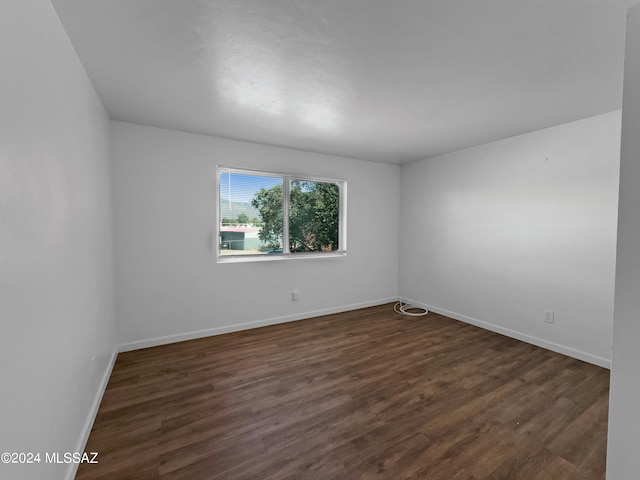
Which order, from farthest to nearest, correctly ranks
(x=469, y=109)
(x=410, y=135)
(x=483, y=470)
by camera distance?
(x=410, y=135) → (x=469, y=109) → (x=483, y=470)

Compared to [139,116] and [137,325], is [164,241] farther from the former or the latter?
[139,116]

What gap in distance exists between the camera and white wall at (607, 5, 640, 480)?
0.88 metres

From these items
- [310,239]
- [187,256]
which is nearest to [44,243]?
[187,256]

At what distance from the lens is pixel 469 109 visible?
2.53 m

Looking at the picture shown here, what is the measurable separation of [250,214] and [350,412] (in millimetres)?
2550

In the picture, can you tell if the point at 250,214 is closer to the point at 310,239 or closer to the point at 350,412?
the point at 310,239

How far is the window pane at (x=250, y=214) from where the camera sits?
3.48 m

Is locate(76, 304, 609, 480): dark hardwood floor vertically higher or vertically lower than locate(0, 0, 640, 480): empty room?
lower

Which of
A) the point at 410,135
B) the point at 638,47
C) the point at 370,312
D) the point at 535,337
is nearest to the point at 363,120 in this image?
the point at 410,135

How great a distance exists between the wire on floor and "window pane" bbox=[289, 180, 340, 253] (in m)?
1.42

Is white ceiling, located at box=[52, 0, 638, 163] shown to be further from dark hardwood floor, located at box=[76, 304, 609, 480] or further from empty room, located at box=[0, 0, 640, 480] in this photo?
dark hardwood floor, located at box=[76, 304, 609, 480]

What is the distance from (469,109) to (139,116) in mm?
3158

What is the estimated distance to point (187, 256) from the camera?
3207mm

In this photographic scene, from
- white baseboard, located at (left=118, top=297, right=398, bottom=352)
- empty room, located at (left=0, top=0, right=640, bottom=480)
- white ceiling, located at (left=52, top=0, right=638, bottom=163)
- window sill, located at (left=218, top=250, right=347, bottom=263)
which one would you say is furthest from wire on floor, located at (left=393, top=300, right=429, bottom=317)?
white ceiling, located at (left=52, top=0, right=638, bottom=163)
